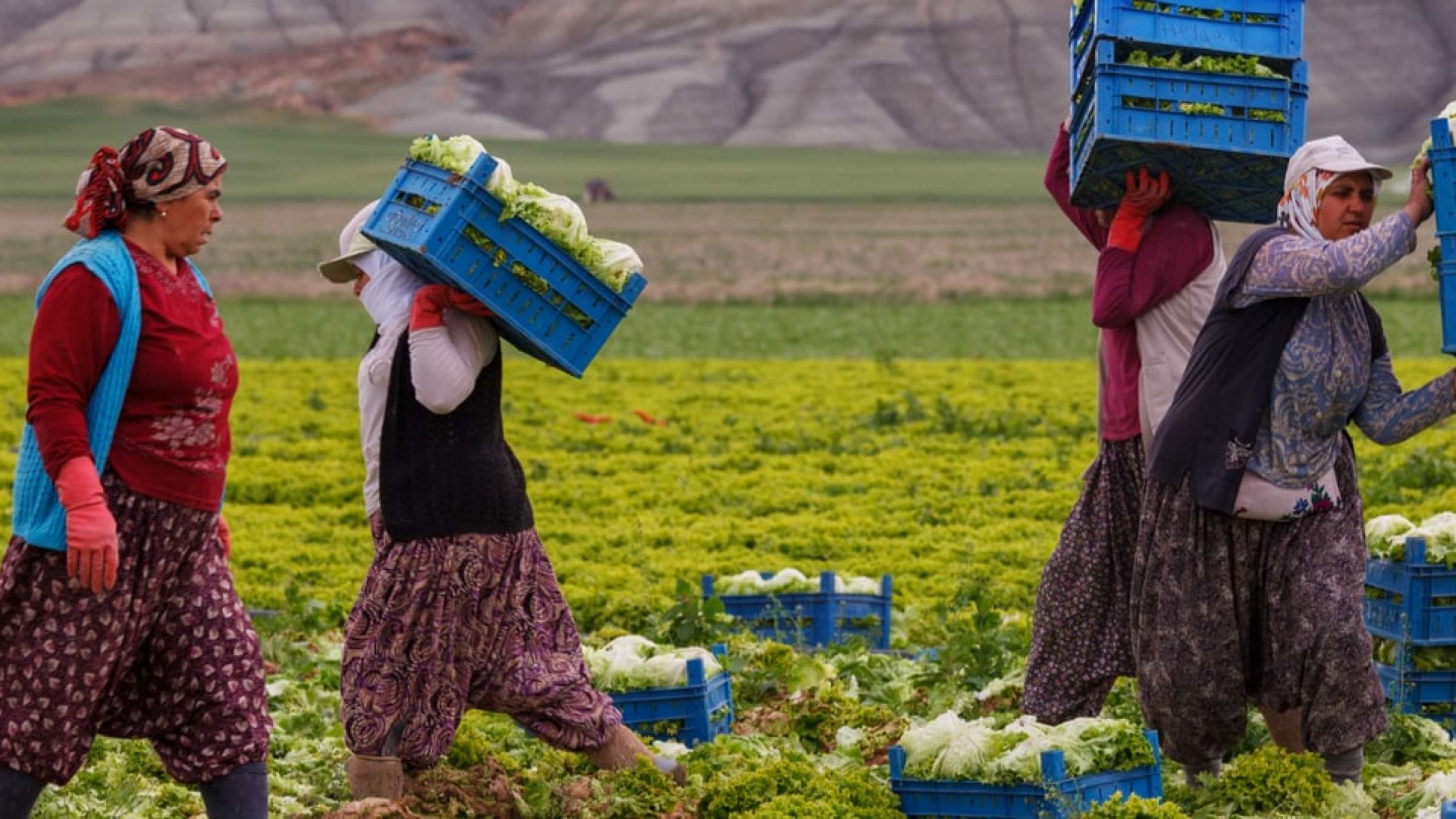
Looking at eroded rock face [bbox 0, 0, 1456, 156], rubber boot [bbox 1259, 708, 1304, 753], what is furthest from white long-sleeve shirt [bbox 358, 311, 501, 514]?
eroded rock face [bbox 0, 0, 1456, 156]

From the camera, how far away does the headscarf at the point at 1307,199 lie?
578cm

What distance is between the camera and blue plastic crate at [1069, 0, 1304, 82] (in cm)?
591

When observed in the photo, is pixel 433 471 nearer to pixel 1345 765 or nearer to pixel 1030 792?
pixel 1030 792

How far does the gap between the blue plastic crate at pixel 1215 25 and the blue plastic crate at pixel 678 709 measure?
2.56 m

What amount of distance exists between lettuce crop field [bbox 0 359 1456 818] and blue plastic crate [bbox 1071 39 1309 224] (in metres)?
1.87

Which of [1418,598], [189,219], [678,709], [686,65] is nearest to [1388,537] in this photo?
[1418,598]

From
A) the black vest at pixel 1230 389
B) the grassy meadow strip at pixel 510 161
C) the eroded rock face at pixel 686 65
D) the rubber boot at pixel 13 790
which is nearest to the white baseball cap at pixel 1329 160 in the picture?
the black vest at pixel 1230 389

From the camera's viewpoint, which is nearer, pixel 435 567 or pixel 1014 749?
pixel 1014 749

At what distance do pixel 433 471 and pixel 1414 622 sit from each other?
3.48 m

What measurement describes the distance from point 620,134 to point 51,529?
5673 inches

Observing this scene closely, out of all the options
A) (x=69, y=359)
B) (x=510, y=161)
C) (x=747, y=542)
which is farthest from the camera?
(x=510, y=161)

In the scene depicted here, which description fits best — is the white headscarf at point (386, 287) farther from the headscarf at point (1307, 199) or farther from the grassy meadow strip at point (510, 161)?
the grassy meadow strip at point (510, 161)

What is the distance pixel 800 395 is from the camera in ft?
65.7

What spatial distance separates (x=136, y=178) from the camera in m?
5.09
